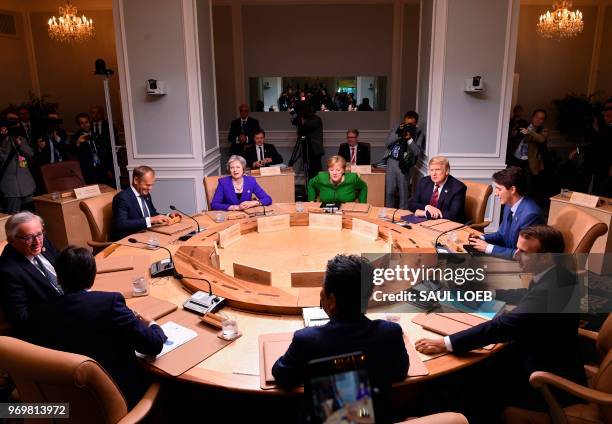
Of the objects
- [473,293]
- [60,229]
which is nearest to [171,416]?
[473,293]

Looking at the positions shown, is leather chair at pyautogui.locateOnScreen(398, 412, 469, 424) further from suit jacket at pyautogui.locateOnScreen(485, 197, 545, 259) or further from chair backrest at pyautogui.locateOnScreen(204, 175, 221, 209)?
chair backrest at pyautogui.locateOnScreen(204, 175, 221, 209)

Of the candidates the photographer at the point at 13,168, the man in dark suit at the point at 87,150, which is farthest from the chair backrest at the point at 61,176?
the man in dark suit at the point at 87,150

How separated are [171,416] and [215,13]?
22.1 ft

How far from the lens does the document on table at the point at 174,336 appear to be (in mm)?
1937

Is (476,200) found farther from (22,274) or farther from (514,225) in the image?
(22,274)

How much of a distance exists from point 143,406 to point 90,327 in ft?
1.15

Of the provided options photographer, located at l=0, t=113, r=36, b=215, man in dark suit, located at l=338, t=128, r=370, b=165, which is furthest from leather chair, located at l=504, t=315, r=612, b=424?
photographer, located at l=0, t=113, r=36, b=215

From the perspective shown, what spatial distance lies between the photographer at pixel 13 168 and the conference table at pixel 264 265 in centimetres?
275

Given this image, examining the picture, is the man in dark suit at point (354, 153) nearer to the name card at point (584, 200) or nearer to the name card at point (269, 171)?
the name card at point (269, 171)

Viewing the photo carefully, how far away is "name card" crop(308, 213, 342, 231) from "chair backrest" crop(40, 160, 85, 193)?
3.16 m

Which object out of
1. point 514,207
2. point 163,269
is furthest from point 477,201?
point 163,269

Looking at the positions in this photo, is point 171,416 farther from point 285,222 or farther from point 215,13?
point 215,13

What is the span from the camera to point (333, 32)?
7.56m

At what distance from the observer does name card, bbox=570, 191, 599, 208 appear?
3949mm
